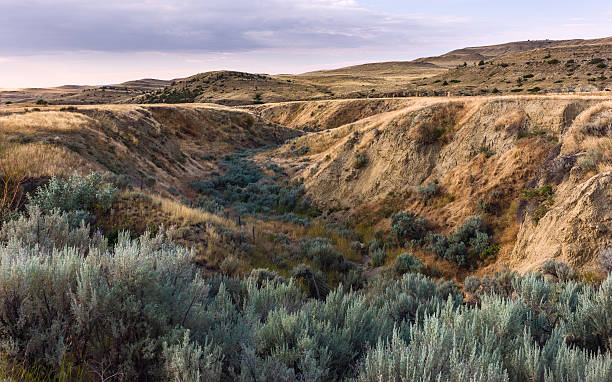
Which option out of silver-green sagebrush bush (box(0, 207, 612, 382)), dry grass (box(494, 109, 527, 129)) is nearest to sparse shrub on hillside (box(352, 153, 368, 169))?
dry grass (box(494, 109, 527, 129))

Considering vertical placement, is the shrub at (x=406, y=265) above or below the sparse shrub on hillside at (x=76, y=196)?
below

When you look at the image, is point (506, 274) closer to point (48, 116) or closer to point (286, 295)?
point (286, 295)

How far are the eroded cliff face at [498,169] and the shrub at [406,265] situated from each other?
2429 mm

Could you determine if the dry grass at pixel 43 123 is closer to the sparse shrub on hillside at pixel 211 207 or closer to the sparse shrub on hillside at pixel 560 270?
the sparse shrub on hillside at pixel 211 207

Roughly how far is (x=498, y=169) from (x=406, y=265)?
5885mm

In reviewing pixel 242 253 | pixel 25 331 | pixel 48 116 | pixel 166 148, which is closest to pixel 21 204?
pixel 242 253

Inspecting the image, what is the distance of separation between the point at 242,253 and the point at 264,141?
1245 inches

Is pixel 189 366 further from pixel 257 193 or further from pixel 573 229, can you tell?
pixel 257 193

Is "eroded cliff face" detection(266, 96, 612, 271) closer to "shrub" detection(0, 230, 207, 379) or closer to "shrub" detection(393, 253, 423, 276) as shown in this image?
"shrub" detection(393, 253, 423, 276)

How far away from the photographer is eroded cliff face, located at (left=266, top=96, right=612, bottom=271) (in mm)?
8508

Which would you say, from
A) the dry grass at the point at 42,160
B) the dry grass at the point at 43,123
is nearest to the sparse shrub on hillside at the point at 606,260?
the dry grass at the point at 42,160

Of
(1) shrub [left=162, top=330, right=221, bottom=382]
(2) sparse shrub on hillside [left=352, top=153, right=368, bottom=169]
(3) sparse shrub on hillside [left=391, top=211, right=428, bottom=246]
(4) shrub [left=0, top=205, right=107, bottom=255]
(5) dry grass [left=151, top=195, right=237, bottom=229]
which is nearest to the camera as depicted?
(1) shrub [left=162, top=330, right=221, bottom=382]

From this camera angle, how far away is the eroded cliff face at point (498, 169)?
8508mm

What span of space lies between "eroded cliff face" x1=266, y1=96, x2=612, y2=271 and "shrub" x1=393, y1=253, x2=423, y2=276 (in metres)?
2.43
